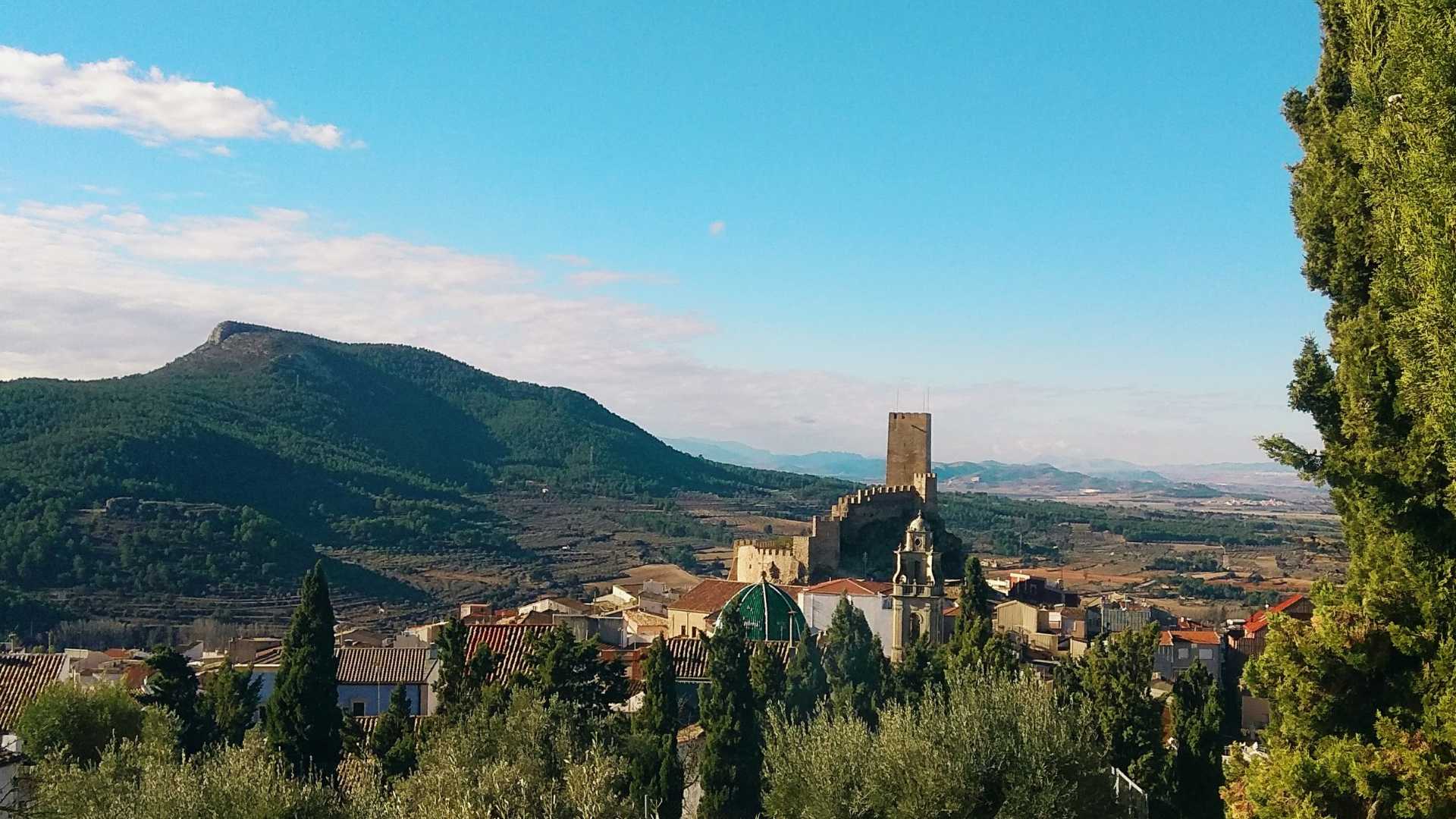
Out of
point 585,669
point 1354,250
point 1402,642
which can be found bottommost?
point 585,669

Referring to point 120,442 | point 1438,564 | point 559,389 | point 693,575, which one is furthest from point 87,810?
point 559,389

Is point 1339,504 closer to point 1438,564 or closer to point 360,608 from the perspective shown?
point 1438,564

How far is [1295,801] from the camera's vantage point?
36.1 ft

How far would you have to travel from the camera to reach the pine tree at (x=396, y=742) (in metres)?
23.1

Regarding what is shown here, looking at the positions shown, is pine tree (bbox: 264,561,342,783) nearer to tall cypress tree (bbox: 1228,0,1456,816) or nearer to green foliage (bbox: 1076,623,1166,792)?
green foliage (bbox: 1076,623,1166,792)

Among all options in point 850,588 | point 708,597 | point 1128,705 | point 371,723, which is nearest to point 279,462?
point 708,597

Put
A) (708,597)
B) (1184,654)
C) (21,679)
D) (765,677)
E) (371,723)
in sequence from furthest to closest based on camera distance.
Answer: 1. (708,597)
2. (1184,654)
3. (21,679)
4. (371,723)
5. (765,677)

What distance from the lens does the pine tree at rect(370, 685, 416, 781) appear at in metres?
23.1

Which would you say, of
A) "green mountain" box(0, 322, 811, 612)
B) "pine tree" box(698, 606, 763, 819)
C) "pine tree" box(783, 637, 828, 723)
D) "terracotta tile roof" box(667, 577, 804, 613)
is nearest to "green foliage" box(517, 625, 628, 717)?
"pine tree" box(698, 606, 763, 819)

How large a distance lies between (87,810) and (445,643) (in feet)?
33.3

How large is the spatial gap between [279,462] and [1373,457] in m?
114

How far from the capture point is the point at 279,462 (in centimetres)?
11650

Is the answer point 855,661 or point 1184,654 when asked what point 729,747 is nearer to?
→ point 855,661

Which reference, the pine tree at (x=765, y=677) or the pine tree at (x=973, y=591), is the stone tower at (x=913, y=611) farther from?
the pine tree at (x=765, y=677)
